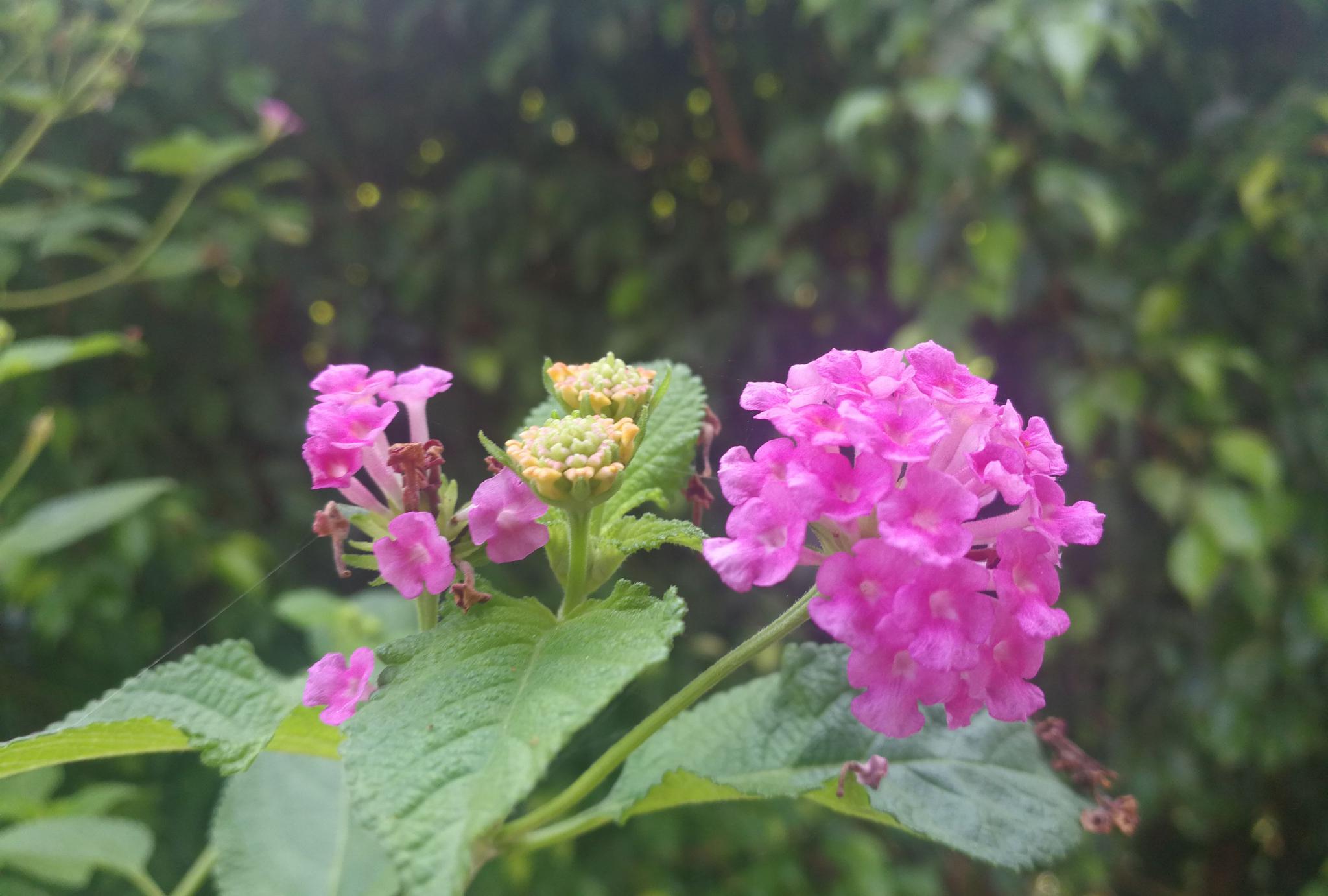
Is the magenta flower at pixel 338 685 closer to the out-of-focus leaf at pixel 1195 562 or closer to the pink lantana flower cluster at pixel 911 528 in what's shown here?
the pink lantana flower cluster at pixel 911 528

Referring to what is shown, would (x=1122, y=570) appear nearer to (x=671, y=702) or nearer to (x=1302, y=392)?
(x=1302, y=392)

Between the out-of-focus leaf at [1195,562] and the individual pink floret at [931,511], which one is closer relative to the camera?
the individual pink floret at [931,511]

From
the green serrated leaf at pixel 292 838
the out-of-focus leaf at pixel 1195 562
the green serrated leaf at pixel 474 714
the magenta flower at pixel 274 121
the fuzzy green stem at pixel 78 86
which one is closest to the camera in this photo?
the green serrated leaf at pixel 474 714

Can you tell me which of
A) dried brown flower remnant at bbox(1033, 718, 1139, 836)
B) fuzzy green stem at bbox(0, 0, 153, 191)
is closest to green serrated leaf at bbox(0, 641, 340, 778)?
dried brown flower remnant at bbox(1033, 718, 1139, 836)

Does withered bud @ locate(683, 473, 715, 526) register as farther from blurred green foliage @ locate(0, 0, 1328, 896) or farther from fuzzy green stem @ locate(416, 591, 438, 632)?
blurred green foliage @ locate(0, 0, 1328, 896)

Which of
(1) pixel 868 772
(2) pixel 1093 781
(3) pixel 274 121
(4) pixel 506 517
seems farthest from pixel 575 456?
(3) pixel 274 121

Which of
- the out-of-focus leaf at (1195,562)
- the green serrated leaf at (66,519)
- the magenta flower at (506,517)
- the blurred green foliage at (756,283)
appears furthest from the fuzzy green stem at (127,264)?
the out-of-focus leaf at (1195,562)

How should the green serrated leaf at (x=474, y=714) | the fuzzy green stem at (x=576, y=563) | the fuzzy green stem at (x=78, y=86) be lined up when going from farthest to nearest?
the fuzzy green stem at (x=78, y=86) → the fuzzy green stem at (x=576, y=563) → the green serrated leaf at (x=474, y=714)
